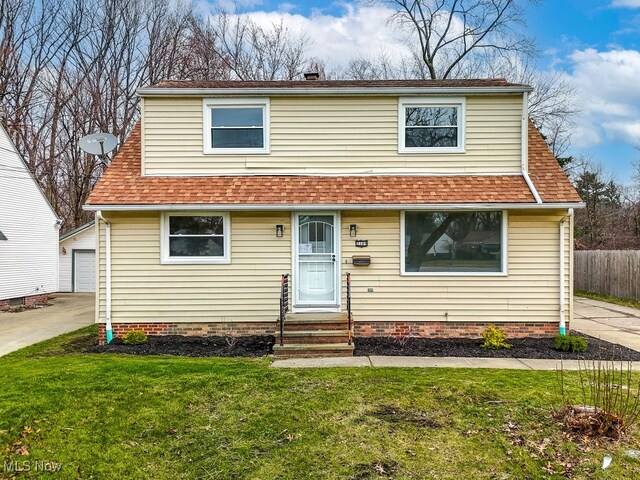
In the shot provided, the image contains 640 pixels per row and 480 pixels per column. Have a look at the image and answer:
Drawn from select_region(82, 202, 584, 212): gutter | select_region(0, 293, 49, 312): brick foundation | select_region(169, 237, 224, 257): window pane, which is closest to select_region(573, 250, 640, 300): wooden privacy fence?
select_region(82, 202, 584, 212): gutter

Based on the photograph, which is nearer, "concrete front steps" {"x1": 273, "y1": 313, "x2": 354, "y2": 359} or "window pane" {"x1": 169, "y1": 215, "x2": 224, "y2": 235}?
"concrete front steps" {"x1": 273, "y1": 313, "x2": 354, "y2": 359}

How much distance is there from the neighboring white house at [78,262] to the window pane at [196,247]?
13.7 metres

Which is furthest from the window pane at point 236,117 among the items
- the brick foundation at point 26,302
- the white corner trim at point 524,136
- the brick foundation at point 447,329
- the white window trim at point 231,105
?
the brick foundation at point 26,302

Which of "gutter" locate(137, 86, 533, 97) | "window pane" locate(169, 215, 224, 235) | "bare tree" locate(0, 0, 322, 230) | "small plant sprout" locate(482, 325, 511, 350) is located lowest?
"small plant sprout" locate(482, 325, 511, 350)

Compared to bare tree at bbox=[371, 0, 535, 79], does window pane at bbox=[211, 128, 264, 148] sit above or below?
below

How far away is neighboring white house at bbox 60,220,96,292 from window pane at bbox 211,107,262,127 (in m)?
13.9

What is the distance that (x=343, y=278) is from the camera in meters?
8.23

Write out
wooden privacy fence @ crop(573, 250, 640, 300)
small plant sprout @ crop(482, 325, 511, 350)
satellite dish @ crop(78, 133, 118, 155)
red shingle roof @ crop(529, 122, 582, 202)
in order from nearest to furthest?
small plant sprout @ crop(482, 325, 511, 350), red shingle roof @ crop(529, 122, 582, 202), satellite dish @ crop(78, 133, 118, 155), wooden privacy fence @ crop(573, 250, 640, 300)

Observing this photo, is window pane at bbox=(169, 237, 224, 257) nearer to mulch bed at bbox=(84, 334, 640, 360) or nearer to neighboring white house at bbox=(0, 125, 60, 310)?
mulch bed at bbox=(84, 334, 640, 360)

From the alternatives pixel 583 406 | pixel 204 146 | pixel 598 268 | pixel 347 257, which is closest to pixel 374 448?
pixel 583 406

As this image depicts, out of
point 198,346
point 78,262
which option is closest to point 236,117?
point 198,346

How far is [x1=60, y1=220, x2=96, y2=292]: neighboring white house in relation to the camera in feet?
64.3

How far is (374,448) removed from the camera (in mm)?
3939

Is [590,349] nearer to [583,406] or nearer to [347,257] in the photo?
[583,406]
